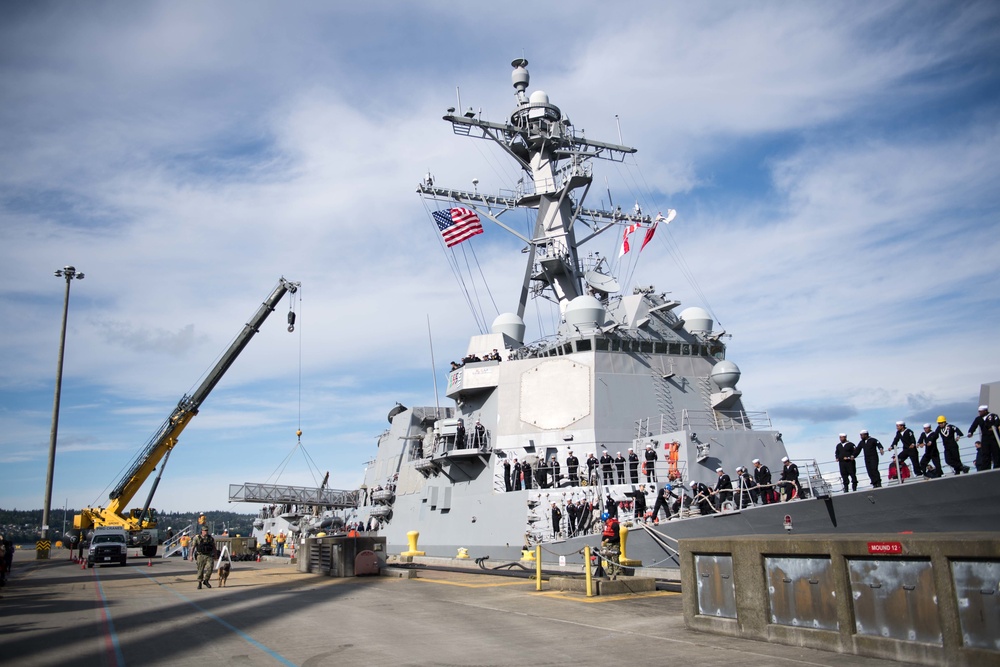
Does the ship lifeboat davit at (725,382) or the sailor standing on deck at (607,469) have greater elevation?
the ship lifeboat davit at (725,382)

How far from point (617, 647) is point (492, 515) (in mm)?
11296

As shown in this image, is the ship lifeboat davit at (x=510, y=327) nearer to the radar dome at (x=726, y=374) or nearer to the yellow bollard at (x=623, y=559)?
the radar dome at (x=726, y=374)

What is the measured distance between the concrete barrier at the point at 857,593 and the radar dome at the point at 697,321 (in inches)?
539

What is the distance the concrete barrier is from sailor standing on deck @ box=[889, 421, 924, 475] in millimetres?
5530

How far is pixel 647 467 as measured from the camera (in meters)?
15.7

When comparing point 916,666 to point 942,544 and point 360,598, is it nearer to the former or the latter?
point 942,544

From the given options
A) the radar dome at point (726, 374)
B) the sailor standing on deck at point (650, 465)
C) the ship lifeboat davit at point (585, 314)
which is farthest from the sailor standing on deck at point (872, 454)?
the ship lifeboat davit at point (585, 314)

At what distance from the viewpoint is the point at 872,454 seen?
10820 mm

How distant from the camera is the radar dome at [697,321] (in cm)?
2017

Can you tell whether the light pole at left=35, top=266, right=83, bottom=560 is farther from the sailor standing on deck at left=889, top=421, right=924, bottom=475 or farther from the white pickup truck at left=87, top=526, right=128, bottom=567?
the sailor standing on deck at left=889, top=421, right=924, bottom=475

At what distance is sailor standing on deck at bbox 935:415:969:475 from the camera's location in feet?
32.7

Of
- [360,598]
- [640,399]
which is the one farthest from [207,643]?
[640,399]

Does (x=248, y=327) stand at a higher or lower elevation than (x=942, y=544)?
higher

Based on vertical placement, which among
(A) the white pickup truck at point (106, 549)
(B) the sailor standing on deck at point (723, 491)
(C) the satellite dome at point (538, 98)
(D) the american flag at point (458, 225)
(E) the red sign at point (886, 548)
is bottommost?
(A) the white pickup truck at point (106, 549)
